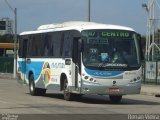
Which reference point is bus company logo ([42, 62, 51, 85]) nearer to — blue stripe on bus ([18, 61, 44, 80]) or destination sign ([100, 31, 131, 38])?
blue stripe on bus ([18, 61, 44, 80])

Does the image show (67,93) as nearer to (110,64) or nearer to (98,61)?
(98,61)

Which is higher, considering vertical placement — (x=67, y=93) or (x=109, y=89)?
(x=109, y=89)

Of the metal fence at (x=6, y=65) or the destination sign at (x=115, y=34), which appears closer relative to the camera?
the destination sign at (x=115, y=34)

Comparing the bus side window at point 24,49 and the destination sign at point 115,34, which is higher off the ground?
the destination sign at point 115,34

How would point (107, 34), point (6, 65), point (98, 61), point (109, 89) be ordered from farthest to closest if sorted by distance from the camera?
1. point (6, 65)
2. point (107, 34)
3. point (98, 61)
4. point (109, 89)

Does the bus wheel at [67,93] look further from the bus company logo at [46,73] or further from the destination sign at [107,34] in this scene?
the destination sign at [107,34]

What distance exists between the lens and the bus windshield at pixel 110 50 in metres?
21.0

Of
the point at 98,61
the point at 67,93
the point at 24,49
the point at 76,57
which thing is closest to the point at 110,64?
the point at 98,61

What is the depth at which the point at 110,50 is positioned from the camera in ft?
69.4

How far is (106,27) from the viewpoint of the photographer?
21.7 metres

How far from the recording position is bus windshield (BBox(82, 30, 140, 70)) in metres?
21.0

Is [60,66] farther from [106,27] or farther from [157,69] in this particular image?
[157,69]

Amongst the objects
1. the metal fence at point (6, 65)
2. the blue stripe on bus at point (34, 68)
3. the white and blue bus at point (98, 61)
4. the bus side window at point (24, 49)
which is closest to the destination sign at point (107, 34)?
the white and blue bus at point (98, 61)

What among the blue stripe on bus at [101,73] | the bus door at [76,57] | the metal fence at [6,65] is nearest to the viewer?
the blue stripe on bus at [101,73]
